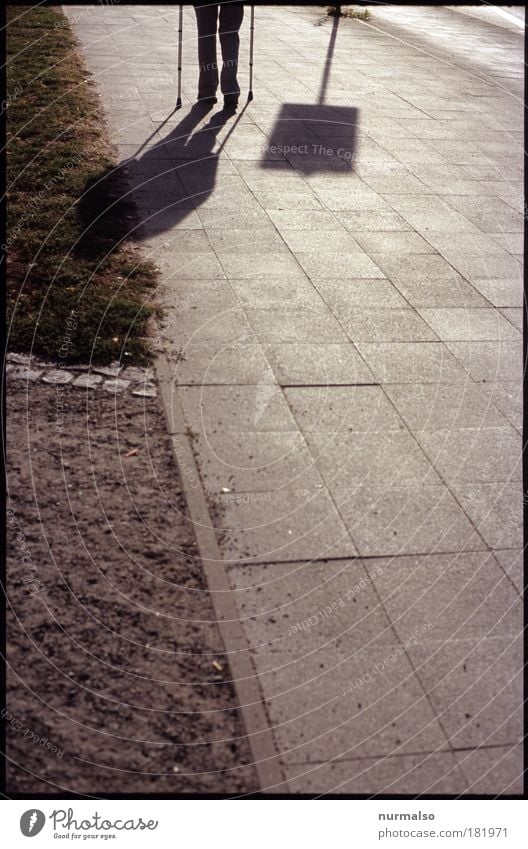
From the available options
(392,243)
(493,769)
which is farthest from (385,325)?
(493,769)

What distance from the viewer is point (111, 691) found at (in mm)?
3727

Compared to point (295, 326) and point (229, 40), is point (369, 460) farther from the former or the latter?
point (229, 40)

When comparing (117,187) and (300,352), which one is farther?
(117,187)

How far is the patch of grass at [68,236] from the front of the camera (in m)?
6.32

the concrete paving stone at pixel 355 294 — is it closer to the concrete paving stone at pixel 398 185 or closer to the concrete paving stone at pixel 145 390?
the concrete paving stone at pixel 145 390

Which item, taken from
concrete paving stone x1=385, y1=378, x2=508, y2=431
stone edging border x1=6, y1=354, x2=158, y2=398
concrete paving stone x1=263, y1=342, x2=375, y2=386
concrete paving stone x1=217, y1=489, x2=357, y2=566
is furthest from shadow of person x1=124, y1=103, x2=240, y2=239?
concrete paving stone x1=217, y1=489, x2=357, y2=566

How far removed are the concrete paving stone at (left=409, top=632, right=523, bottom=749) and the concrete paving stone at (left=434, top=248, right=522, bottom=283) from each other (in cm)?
429

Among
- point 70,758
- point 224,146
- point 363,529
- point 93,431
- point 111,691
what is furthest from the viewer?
point 224,146

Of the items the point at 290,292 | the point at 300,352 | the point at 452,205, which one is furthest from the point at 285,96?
the point at 300,352

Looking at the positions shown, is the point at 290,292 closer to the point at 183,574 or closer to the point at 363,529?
the point at 363,529

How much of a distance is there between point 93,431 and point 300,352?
1.67m

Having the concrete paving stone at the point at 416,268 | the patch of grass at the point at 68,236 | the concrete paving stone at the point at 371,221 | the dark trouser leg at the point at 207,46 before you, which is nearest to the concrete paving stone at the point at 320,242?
the concrete paving stone at the point at 371,221

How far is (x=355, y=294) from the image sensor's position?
24.1 feet

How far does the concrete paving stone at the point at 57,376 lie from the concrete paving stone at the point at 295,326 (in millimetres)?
1356
